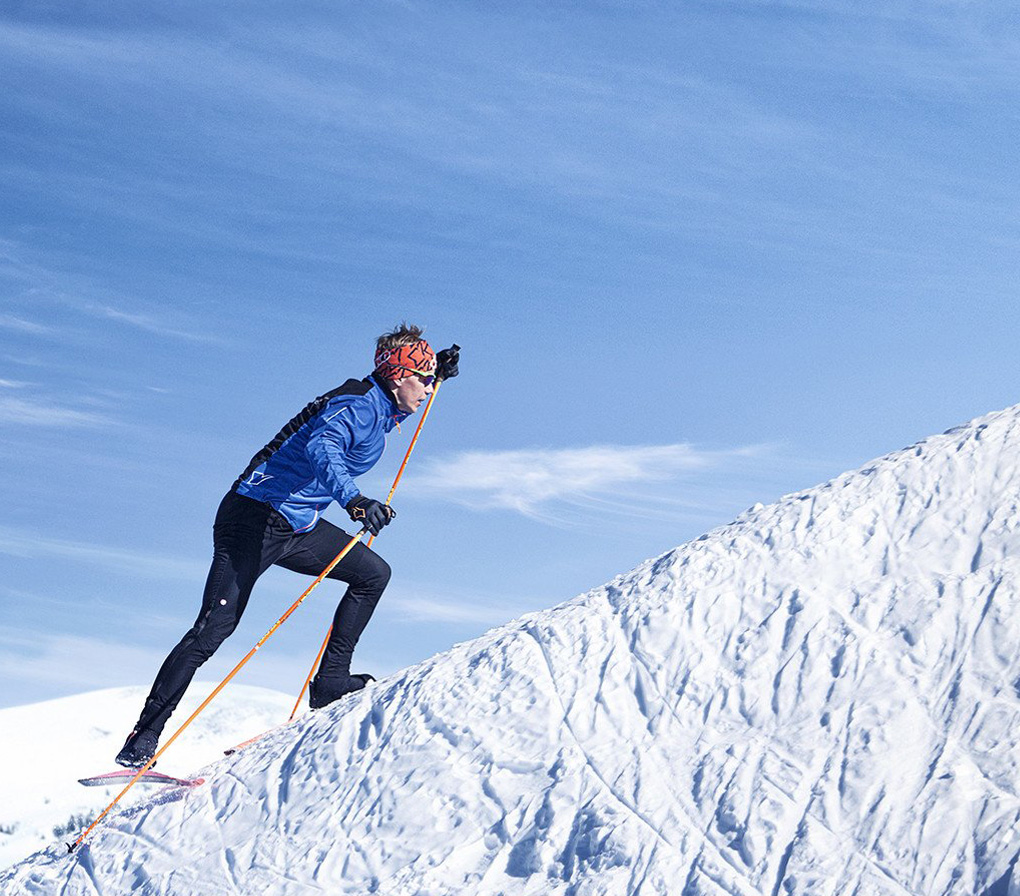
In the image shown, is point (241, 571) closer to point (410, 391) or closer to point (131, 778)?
point (131, 778)

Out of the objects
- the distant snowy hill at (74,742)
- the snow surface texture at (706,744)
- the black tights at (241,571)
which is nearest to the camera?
the snow surface texture at (706,744)

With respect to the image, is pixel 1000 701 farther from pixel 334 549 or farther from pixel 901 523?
pixel 334 549

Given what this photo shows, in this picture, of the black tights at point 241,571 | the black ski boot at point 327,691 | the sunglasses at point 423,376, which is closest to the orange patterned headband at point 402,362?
the sunglasses at point 423,376

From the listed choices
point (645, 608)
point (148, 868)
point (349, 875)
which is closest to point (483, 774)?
point (349, 875)

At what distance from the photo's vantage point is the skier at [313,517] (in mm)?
6445

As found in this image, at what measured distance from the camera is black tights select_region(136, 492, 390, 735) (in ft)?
21.4

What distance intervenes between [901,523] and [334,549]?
3.16 meters

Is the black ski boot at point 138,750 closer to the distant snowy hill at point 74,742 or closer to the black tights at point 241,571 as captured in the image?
the black tights at point 241,571

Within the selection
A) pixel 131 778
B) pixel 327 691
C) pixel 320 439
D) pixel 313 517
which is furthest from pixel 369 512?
pixel 131 778

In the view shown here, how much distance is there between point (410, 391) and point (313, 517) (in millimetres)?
910

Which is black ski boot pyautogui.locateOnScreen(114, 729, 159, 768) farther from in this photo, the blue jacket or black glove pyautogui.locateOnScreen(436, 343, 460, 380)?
black glove pyautogui.locateOnScreen(436, 343, 460, 380)

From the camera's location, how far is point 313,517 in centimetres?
675

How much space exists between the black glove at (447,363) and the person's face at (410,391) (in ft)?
1.84

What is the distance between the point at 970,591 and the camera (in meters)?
5.04
